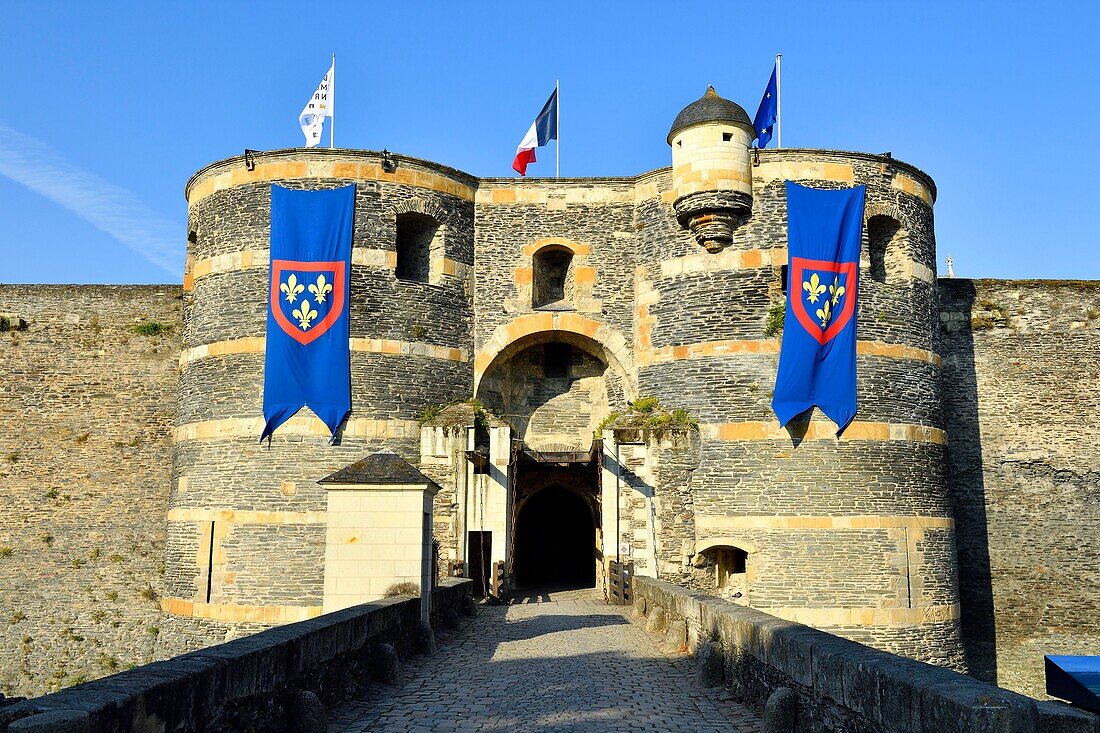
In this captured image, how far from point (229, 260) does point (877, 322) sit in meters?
12.6

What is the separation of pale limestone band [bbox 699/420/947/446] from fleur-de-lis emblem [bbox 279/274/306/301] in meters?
8.03

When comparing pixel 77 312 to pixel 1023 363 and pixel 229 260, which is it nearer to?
pixel 229 260

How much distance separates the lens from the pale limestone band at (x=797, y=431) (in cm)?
1841

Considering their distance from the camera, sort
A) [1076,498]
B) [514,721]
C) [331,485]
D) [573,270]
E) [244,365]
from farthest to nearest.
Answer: [1076,498] → [573,270] → [244,365] → [331,485] → [514,721]

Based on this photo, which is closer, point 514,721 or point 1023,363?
point 514,721

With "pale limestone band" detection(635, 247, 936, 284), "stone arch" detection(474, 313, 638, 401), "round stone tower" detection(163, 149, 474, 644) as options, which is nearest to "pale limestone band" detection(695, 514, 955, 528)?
"stone arch" detection(474, 313, 638, 401)

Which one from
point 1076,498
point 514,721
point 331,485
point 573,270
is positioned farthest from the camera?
point 1076,498

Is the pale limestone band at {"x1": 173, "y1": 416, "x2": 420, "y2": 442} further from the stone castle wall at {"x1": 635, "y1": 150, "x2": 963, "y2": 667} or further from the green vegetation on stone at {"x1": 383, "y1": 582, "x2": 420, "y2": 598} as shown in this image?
the green vegetation on stone at {"x1": 383, "y1": 582, "x2": 420, "y2": 598}

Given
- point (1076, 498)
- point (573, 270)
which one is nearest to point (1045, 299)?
point (1076, 498)

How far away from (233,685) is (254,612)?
13184 mm

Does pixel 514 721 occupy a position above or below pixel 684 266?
below

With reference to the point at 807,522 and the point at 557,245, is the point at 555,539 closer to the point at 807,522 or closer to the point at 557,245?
the point at 557,245

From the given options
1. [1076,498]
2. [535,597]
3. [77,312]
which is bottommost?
[535,597]

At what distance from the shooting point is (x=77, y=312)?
73.7ft
